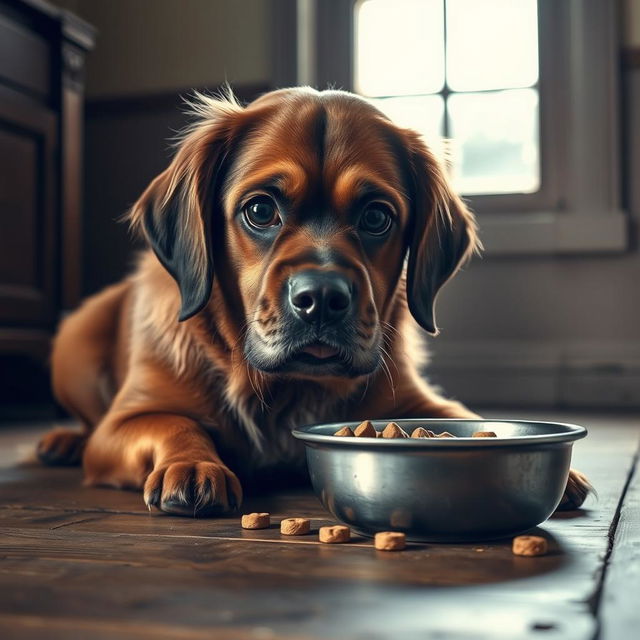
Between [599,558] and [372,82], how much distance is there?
3819 mm

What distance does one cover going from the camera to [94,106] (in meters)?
4.84

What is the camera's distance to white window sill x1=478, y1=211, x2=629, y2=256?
416cm

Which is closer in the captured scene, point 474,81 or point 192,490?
point 192,490

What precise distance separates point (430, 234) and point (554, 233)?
8.14 ft

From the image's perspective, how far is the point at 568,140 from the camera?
432 cm

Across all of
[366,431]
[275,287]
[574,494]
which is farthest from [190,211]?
[574,494]

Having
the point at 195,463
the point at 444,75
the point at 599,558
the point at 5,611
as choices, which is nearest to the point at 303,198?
the point at 195,463

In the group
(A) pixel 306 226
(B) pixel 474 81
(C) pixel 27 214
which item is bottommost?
(A) pixel 306 226

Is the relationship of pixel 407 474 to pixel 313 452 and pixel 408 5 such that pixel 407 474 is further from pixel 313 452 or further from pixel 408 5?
pixel 408 5

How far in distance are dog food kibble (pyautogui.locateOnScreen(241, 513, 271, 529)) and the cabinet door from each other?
2.25 m

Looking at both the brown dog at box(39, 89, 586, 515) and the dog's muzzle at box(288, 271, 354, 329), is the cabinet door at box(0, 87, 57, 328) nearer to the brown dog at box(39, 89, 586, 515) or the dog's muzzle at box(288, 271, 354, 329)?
the brown dog at box(39, 89, 586, 515)

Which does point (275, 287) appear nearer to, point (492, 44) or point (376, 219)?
point (376, 219)

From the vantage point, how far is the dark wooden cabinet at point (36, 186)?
347 cm

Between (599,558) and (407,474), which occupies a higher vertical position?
(407,474)
